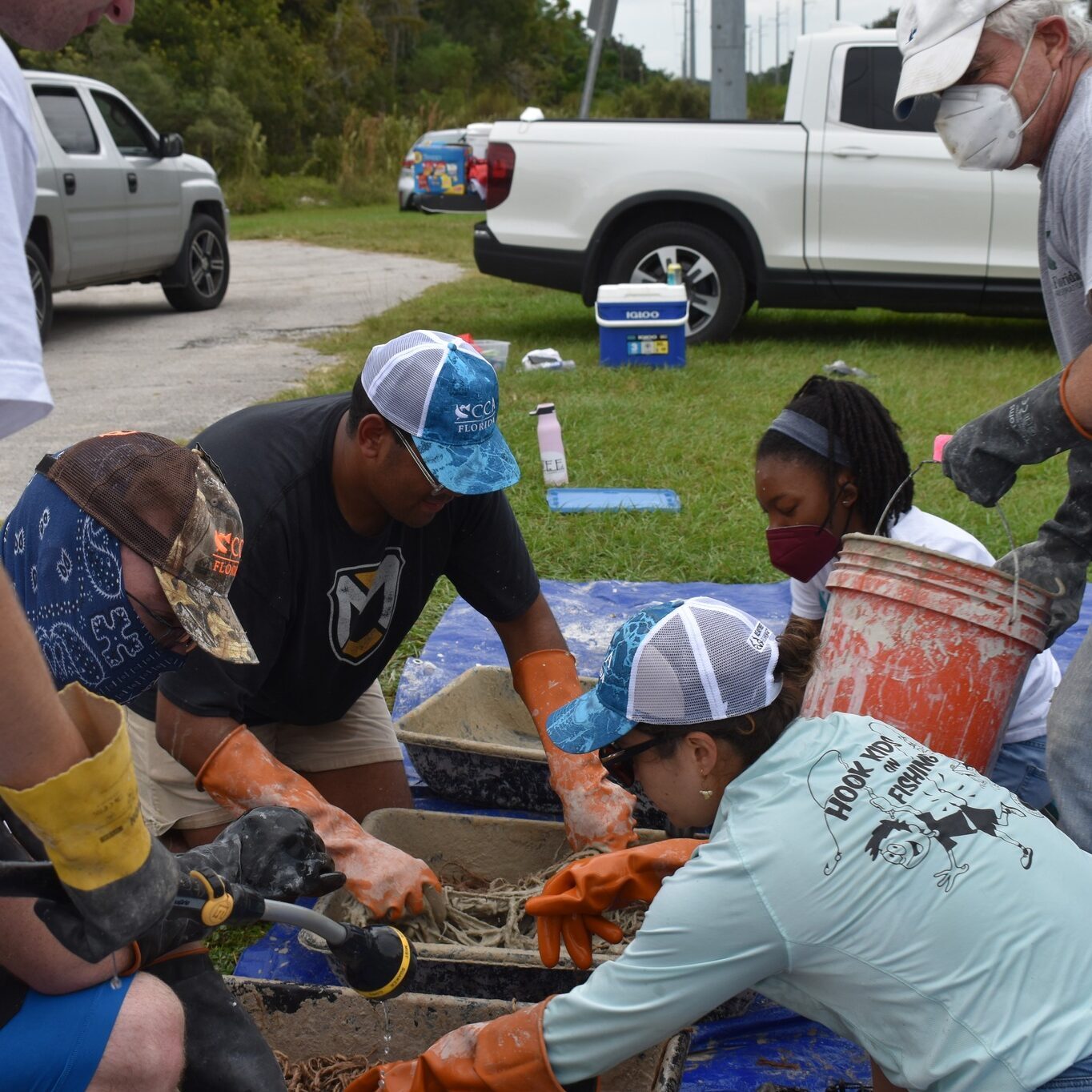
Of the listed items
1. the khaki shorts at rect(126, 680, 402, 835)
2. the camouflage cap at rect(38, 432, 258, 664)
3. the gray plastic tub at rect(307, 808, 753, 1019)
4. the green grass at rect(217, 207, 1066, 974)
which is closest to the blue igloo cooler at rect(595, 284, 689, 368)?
the green grass at rect(217, 207, 1066, 974)

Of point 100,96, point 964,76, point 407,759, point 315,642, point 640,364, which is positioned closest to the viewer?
point 964,76

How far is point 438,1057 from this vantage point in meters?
2.02

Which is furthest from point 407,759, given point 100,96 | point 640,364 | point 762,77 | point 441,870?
point 762,77

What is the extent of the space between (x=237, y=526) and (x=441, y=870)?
1309 mm

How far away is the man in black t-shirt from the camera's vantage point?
2631 millimetres

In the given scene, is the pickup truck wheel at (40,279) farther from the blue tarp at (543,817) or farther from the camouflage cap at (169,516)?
the camouflage cap at (169,516)

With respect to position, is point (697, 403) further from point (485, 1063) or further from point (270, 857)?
point (485, 1063)

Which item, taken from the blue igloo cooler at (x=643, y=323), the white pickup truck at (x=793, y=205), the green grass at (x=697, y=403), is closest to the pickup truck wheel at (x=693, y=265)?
the white pickup truck at (x=793, y=205)

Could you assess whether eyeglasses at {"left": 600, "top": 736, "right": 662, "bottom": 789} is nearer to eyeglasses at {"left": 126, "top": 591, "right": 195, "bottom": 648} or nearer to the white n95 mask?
eyeglasses at {"left": 126, "top": 591, "right": 195, "bottom": 648}

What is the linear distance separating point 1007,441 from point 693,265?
20.4 feet

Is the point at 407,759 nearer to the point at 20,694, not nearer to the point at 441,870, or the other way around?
the point at 441,870

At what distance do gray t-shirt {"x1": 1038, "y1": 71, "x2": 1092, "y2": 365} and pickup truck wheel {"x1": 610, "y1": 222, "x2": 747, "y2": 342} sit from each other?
5.92 m

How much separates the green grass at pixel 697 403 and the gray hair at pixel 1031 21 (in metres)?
2.57

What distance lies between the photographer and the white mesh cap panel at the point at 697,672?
198cm
